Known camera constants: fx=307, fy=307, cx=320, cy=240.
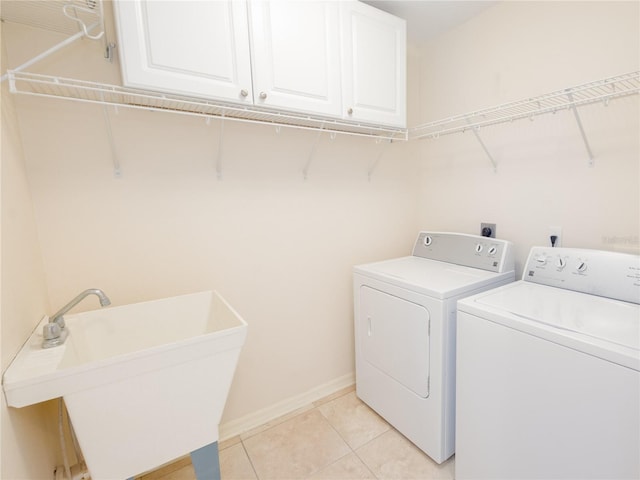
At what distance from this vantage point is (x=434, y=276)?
66.3 inches

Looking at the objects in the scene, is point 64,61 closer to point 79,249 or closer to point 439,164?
point 79,249

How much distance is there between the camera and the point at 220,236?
1.67 meters

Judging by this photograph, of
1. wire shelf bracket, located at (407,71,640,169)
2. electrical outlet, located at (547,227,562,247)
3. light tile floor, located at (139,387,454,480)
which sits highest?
wire shelf bracket, located at (407,71,640,169)

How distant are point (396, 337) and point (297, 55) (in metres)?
1.52

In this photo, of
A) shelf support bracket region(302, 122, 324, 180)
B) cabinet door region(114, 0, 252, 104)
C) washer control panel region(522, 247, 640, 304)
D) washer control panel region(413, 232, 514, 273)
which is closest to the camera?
cabinet door region(114, 0, 252, 104)

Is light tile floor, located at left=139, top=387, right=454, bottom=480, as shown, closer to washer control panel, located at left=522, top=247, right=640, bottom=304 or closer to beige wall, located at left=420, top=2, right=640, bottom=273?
washer control panel, located at left=522, top=247, right=640, bottom=304

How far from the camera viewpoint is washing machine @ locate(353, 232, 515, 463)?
57.9 inches

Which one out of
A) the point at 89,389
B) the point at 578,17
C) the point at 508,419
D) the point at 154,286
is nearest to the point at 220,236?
the point at 154,286

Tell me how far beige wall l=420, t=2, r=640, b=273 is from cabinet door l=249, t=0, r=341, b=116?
1006 millimetres

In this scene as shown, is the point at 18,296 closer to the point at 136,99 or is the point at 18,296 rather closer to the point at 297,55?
the point at 136,99

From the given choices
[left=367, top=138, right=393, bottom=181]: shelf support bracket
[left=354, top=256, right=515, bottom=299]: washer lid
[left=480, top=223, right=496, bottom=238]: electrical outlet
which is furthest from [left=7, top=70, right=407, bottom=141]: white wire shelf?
[left=480, top=223, right=496, bottom=238]: electrical outlet

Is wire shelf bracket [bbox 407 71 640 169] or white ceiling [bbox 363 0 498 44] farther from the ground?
white ceiling [bbox 363 0 498 44]

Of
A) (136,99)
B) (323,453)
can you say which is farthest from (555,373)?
(136,99)

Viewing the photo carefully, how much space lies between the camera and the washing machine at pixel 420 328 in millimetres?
1472
